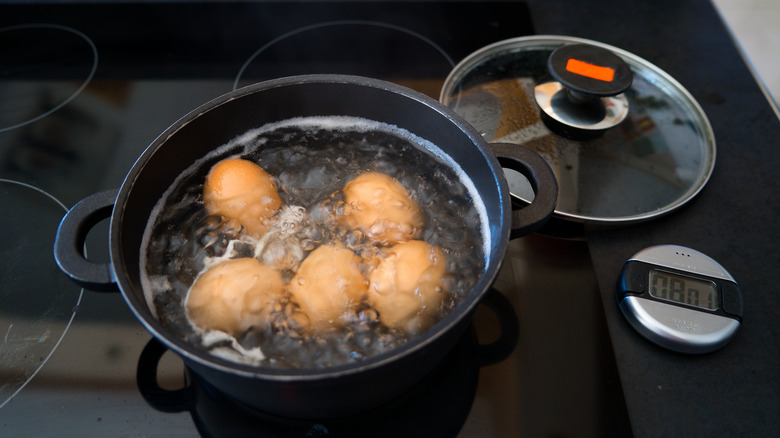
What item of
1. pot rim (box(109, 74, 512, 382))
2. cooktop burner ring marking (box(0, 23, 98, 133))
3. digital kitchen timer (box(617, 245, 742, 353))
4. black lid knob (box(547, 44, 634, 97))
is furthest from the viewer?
cooktop burner ring marking (box(0, 23, 98, 133))

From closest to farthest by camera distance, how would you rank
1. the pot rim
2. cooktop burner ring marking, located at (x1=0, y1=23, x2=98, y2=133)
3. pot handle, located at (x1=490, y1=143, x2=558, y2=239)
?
the pot rim < pot handle, located at (x1=490, y1=143, x2=558, y2=239) < cooktop burner ring marking, located at (x1=0, y1=23, x2=98, y2=133)

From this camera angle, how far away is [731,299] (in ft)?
2.84

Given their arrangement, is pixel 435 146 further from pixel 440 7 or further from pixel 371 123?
pixel 440 7

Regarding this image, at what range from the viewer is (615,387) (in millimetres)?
856

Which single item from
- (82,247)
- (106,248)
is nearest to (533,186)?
(82,247)

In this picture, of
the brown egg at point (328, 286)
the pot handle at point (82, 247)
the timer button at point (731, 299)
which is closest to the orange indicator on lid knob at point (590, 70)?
the timer button at point (731, 299)

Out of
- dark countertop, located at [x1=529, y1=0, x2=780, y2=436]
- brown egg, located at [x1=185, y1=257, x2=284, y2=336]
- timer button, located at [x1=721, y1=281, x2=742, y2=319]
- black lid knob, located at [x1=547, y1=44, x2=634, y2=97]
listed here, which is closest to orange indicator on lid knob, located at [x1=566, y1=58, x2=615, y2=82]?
black lid knob, located at [x1=547, y1=44, x2=634, y2=97]

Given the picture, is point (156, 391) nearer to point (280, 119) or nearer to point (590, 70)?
point (280, 119)

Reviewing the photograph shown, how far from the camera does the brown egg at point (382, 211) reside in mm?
875

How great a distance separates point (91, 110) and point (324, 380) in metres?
1.04

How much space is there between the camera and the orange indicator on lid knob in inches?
39.8

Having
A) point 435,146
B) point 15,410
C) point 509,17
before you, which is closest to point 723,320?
point 435,146

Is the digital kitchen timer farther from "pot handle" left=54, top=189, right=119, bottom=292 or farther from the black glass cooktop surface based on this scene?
"pot handle" left=54, top=189, right=119, bottom=292

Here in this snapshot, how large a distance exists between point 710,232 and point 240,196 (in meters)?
0.91
